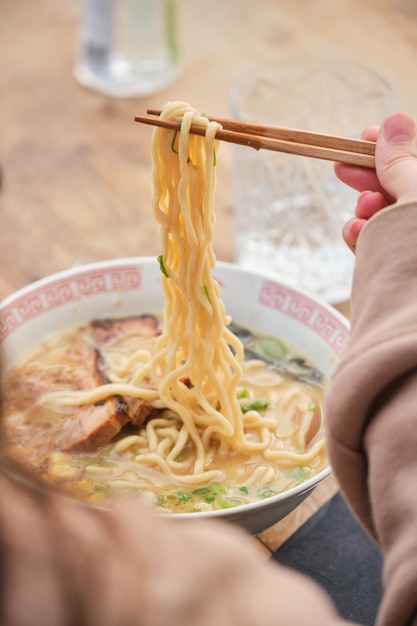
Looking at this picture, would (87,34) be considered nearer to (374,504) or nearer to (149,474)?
(149,474)

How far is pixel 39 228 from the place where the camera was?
1815 mm

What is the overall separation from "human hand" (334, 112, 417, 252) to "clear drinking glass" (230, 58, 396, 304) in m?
0.45

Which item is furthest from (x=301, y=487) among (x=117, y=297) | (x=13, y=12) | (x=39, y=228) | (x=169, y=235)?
(x=13, y=12)

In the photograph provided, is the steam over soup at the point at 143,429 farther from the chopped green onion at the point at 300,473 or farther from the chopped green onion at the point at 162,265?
the chopped green onion at the point at 162,265

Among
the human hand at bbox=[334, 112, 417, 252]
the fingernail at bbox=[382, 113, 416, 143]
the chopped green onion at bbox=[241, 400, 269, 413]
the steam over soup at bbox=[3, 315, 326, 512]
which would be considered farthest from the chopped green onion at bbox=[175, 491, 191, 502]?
the fingernail at bbox=[382, 113, 416, 143]

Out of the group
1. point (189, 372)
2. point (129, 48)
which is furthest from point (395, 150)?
point (129, 48)

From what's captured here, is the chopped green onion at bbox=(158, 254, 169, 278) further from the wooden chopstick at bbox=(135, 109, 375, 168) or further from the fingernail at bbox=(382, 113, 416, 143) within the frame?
the fingernail at bbox=(382, 113, 416, 143)

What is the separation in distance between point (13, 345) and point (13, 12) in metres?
1.57

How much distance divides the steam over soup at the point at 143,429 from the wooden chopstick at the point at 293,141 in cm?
38

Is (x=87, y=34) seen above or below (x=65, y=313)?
above

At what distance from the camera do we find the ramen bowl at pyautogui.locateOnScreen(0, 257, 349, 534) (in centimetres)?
140

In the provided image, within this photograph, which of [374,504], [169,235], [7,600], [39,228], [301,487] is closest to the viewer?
[7,600]

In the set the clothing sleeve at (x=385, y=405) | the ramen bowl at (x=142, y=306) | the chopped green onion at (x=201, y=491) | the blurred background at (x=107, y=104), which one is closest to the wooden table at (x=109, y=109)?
the blurred background at (x=107, y=104)

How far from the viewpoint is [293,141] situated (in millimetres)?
1146
